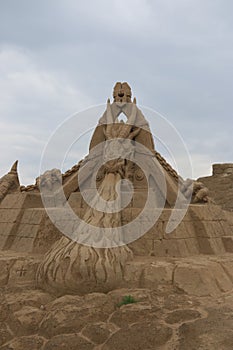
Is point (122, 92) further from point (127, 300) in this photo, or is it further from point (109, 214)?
point (127, 300)

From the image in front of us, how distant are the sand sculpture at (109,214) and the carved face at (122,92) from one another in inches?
0.8

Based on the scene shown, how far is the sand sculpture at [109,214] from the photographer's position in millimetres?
3465

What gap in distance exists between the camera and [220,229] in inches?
215

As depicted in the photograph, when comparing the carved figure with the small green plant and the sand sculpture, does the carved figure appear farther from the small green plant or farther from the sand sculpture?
the small green plant

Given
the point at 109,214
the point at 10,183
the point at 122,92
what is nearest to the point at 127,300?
the point at 109,214

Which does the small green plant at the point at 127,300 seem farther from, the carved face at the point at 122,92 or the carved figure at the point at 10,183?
the carved face at the point at 122,92

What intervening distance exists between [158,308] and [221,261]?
5.19 feet

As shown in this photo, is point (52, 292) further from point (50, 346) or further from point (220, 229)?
point (220, 229)

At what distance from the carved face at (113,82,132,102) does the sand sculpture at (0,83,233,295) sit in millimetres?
20

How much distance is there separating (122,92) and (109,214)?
290 centimetres

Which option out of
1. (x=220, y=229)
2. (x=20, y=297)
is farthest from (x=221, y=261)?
(x=20, y=297)

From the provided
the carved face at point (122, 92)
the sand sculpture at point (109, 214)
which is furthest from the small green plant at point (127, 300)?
the carved face at point (122, 92)

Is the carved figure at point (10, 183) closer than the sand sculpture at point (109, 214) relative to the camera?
No

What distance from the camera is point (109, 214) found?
13.9 ft
